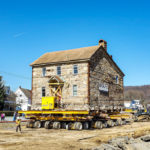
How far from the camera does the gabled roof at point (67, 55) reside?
29297 mm

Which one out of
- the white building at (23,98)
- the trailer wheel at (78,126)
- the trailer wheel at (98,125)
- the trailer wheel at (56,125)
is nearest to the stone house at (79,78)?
the trailer wheel at (98,125)

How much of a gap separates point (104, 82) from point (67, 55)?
6.38 m

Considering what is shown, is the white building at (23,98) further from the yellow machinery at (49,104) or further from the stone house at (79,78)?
the yellow machinery at (49,104)

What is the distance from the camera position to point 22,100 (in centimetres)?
7319

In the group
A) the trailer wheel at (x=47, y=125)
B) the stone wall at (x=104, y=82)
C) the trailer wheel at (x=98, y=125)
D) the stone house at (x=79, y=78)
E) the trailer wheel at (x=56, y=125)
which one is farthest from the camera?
the stone wall at (x=104, y=82)

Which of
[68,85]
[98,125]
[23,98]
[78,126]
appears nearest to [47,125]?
[78,126]

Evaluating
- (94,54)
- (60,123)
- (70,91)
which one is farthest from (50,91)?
(94,54)

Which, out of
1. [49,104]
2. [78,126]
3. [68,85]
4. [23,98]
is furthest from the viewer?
[23,98]

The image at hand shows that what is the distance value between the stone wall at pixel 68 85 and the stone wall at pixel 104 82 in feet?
3.45

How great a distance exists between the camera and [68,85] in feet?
95.5

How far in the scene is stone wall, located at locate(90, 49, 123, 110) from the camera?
94.5ft

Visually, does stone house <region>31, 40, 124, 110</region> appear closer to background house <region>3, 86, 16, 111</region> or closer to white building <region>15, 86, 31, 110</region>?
background house <region>3, 86, 16, 111</region>

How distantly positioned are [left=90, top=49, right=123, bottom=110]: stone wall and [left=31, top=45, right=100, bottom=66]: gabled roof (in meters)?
0.91

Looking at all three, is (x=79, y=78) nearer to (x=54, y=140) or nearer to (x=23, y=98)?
(x=54, y=140)
